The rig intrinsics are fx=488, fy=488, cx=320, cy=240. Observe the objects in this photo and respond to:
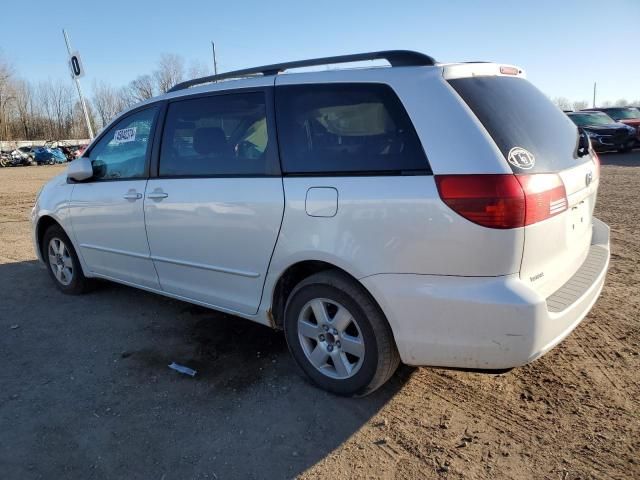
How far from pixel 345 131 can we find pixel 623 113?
75.5 ft

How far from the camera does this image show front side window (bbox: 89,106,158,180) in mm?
3859

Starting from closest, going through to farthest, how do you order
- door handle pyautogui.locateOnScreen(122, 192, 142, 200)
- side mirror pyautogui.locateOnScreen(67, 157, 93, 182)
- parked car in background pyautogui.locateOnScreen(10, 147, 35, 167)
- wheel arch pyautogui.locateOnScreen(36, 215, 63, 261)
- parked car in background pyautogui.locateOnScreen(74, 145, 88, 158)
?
door handle pyautogui.locateOnScreen(122, 192, 142, 200) < side mirror pyautogui.locateOnScreen(67, 157, 93, 182) < parked car in background pyautogui.locateOnScreen(74, 145, 88, 158) < wheel arch pyautogui.locateOnScreen(36, 215, 63, 261) < parked car in background pyautogui.locateOnScreen(10, 147, 35, 167)

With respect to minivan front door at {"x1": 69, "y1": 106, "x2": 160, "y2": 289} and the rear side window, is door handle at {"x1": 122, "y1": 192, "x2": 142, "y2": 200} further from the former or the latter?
the rear side window

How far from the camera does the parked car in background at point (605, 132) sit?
18422mm

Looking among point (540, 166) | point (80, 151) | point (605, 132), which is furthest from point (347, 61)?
point (605, 132)

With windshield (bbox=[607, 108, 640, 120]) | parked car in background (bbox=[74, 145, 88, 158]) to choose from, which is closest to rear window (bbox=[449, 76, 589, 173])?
parked car in background (bbox=[74, 145, 88, 158])

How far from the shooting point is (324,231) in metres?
2.68

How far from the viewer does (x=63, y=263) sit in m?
4.91

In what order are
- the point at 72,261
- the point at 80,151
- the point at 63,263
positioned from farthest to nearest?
the point at 80,151
the point at 63,263
the point at 72,261

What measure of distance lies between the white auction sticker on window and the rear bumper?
100 inches

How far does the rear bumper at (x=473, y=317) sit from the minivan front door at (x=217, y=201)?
0.89m

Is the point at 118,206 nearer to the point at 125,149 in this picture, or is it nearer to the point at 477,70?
the point at 125,149

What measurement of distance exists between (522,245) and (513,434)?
101cm

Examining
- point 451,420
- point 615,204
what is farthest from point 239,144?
point 615,204
